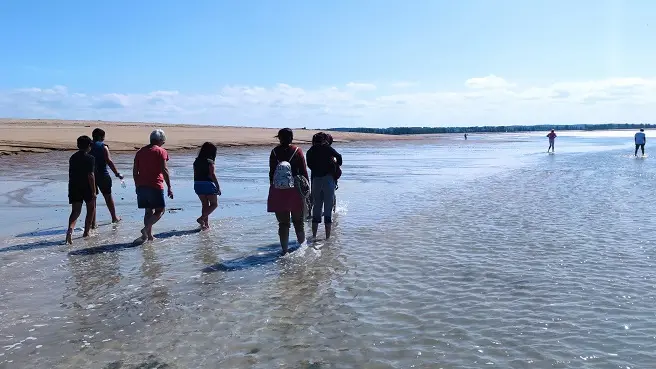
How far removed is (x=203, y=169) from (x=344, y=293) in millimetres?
4665

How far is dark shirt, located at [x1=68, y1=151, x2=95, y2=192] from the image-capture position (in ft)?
28.6

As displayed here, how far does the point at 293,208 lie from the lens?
7613 millimetres

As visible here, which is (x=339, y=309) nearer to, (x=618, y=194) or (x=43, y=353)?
(x=43, y=353)

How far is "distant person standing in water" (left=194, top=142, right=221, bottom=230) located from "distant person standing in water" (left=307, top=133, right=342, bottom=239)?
1956 millimetres

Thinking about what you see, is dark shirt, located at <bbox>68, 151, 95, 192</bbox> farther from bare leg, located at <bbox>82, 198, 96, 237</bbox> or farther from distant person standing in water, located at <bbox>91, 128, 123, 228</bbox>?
distant person standing in water, located at <bbox>91, 128, 123, 228</bbox>

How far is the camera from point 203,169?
9.67m

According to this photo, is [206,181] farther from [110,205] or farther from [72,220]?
[72,220]

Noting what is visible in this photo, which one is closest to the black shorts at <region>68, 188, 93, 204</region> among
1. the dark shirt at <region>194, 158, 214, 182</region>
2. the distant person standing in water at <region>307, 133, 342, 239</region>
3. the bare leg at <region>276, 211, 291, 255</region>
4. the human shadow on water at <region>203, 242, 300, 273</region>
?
the dark shirt at <region>194, 158, 214, 182</region>

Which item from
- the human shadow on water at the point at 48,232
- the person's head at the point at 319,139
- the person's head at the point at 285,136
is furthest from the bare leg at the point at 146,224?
the person's head at the point at 319,139

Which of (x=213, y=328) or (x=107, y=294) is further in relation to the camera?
(x=107, y=294)

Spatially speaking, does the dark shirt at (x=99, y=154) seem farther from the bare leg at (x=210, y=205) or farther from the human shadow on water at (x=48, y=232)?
the bare leg at (x=210, y=205)

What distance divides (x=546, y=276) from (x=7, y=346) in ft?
18.4

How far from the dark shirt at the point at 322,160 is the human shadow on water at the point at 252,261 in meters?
1.27

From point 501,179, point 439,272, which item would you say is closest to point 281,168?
point 439,272
